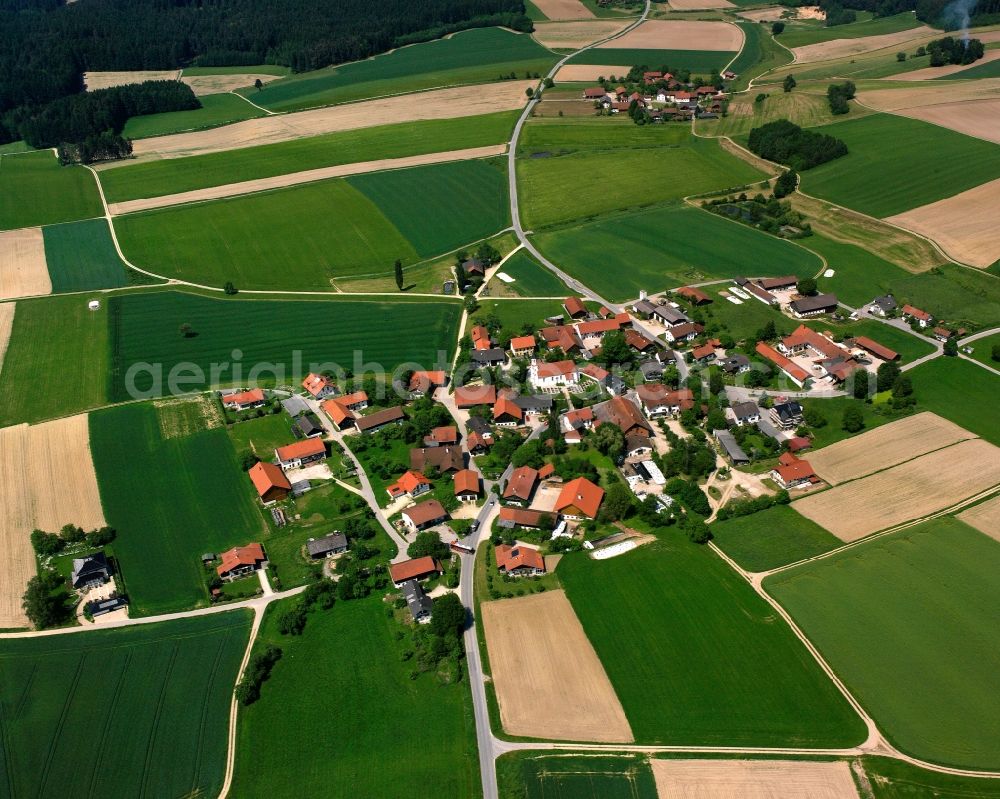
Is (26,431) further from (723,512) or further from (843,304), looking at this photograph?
(843,304)

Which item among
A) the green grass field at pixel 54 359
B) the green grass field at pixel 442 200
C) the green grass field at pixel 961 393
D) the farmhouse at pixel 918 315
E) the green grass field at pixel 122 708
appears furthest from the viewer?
the green grass field at pixel 442 200

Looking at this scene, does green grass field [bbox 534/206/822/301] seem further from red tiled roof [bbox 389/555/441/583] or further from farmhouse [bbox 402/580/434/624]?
farmhouse [bbox 402/580/434/624]

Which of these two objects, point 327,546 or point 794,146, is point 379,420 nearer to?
point 327,546

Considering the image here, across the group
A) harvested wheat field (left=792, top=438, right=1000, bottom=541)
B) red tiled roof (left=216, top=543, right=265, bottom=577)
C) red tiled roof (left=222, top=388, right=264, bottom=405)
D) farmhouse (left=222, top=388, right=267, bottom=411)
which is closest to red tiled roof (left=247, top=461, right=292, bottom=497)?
red tiled roof (left=216, top=543, right=265, bottom=577)

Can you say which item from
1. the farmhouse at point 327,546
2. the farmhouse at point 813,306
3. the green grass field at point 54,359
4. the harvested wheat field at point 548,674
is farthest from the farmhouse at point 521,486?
the green grass field at point 54,359

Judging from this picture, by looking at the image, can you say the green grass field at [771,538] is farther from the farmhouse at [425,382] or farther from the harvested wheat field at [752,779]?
the farmhouse at [425,382]

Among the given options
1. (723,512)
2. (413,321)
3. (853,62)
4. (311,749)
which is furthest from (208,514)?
(853,62)

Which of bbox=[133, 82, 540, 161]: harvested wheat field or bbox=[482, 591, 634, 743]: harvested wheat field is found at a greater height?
bbox=[133, 82, 540, 161]: harvested wheat field
